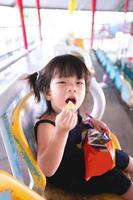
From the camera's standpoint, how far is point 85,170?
696mm

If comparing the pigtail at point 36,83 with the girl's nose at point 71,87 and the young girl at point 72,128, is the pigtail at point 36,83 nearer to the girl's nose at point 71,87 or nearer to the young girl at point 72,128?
the young girl at point 72,128

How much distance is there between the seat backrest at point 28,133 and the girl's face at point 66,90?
0.31ft

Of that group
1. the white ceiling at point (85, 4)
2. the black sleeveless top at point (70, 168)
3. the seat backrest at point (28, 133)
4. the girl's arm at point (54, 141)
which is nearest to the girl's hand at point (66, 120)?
the girl's arm at point (54, 141)

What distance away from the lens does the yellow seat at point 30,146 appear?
22.6 inches

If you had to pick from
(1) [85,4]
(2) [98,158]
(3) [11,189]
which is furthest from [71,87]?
(1) [85,4]

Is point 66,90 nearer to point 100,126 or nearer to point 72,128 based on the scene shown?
point 72,128

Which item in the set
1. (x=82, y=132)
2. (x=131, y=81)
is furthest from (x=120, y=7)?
(x=82, y=132)

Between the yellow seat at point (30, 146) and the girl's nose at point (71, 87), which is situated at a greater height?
the girl's nose at point (71, 87)

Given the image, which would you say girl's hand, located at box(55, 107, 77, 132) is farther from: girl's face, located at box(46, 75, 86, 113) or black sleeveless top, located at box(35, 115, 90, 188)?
black sleeveless top, located at box(35, 115, 90, 188)

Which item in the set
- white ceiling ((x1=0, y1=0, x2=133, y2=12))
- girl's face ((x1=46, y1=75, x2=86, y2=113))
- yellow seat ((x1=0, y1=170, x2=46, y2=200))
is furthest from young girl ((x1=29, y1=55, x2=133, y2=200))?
white ceiling ((x1=0, y1=0, x2=133, y2=12))

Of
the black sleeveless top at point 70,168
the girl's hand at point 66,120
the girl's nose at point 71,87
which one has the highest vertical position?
the girl's nose at point 71,87

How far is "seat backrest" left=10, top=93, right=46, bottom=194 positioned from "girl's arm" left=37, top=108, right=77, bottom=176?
0.02m

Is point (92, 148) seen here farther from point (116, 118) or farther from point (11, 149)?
point (116, 118)

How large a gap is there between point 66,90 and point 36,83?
152 millimetres
